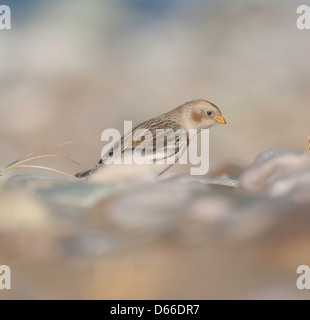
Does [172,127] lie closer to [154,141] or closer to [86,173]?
[154,141]

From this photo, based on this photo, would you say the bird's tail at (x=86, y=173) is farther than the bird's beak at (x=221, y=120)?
No

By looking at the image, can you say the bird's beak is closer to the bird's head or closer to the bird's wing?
the bird's head

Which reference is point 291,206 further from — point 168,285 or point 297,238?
point 168,285

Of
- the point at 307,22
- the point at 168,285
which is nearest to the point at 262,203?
the point at 168,285

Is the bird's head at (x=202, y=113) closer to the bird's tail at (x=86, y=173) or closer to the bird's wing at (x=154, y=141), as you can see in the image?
the bird's wing at (x=154, y=141)

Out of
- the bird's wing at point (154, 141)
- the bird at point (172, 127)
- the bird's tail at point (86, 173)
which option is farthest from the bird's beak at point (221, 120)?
the bird's tail at point (86, 173)

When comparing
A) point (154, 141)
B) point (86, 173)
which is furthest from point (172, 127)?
point (86, 173)

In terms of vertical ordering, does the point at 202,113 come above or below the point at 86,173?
above
